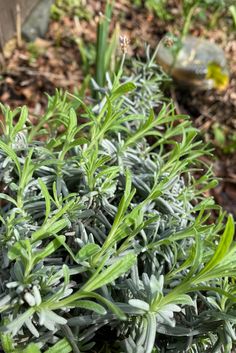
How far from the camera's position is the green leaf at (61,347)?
849mm

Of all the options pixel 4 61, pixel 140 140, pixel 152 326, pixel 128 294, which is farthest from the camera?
pixel 4 61

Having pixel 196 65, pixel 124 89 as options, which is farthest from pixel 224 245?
pixel 196 65

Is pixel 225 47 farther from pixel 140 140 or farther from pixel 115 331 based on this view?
pixel 115 331

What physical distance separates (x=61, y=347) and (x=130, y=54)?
1919 millimetres

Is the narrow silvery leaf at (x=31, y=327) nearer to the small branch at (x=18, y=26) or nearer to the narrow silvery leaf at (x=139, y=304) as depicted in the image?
the narrow silvery leaf at (x=139, y=304)

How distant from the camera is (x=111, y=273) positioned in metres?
0.80

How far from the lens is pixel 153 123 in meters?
1.20

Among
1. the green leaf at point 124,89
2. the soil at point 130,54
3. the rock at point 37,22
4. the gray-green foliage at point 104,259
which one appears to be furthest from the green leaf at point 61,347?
the rock at point 37,22

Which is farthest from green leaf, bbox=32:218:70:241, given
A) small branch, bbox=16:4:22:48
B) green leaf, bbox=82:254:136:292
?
small branch, bbox=16:4:22:48

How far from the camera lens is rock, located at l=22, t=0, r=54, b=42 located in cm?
243

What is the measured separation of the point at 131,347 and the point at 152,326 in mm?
84

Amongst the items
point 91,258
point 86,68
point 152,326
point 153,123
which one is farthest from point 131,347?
point 86,68

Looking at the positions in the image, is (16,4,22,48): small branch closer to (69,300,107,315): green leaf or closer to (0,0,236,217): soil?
(0,0,236,217): soil

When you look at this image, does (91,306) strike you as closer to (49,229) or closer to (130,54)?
(49,229)
